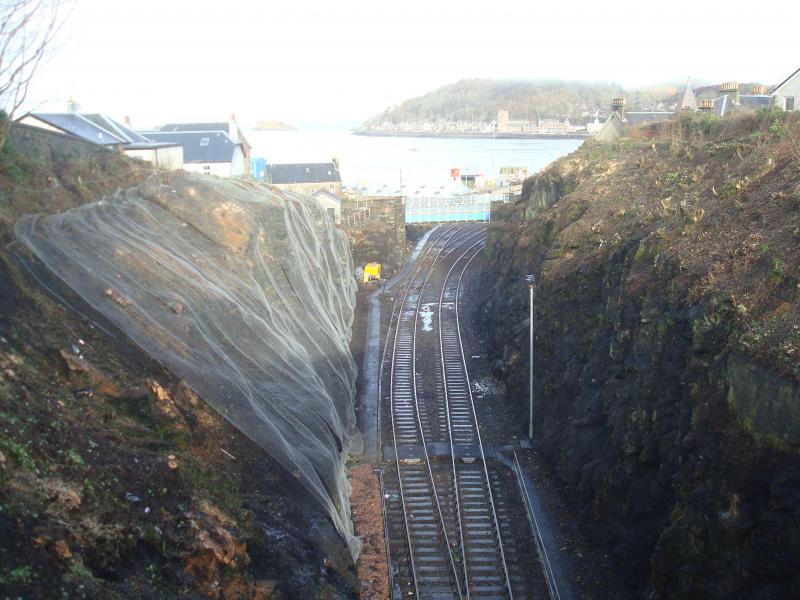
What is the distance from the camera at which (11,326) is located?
8.20 m

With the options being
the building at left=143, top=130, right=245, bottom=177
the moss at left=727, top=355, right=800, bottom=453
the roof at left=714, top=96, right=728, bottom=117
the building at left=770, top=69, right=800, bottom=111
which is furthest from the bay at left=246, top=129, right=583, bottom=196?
the moss at left=727, top=355, right=800, bottom=453

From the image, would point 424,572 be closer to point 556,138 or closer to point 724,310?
point 724,310

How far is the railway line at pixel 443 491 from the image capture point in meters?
9.42

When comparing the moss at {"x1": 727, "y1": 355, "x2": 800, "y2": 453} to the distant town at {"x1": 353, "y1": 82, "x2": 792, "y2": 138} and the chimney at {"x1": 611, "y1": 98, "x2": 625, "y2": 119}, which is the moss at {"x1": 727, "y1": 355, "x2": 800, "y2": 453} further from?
the chimney at {"x1": 611, "y1": 98, "x2": 625, "y2": 119}

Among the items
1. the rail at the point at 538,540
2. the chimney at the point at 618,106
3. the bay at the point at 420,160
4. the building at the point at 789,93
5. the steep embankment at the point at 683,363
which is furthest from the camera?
the bay at the point at 420,160

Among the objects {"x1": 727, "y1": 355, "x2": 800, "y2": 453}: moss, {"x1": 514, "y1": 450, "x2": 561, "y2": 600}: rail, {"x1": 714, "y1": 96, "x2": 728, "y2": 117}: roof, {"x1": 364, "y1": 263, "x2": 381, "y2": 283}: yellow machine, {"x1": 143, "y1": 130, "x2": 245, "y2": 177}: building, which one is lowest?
{"x1": 514, "y1": 450, "x2": 561, "y2": 600}: rail

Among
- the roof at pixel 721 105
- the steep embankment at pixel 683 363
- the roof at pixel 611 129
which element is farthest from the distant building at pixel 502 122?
the steep embankment at pixel 683 363

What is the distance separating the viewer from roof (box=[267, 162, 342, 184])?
35.4m

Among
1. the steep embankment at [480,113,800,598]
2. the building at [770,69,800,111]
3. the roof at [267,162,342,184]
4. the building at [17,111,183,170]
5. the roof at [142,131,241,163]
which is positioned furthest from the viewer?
the roof at [267,162,342,184]

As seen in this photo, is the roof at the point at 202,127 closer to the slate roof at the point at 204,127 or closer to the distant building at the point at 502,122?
the slate roof at the point at 204,127

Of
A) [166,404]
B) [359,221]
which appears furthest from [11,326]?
[359,221]

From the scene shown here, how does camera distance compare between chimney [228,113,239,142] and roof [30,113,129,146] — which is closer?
roof [30,113,129,146]

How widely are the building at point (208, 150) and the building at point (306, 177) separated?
2.24m

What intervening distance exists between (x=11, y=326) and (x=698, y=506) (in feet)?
25.1
